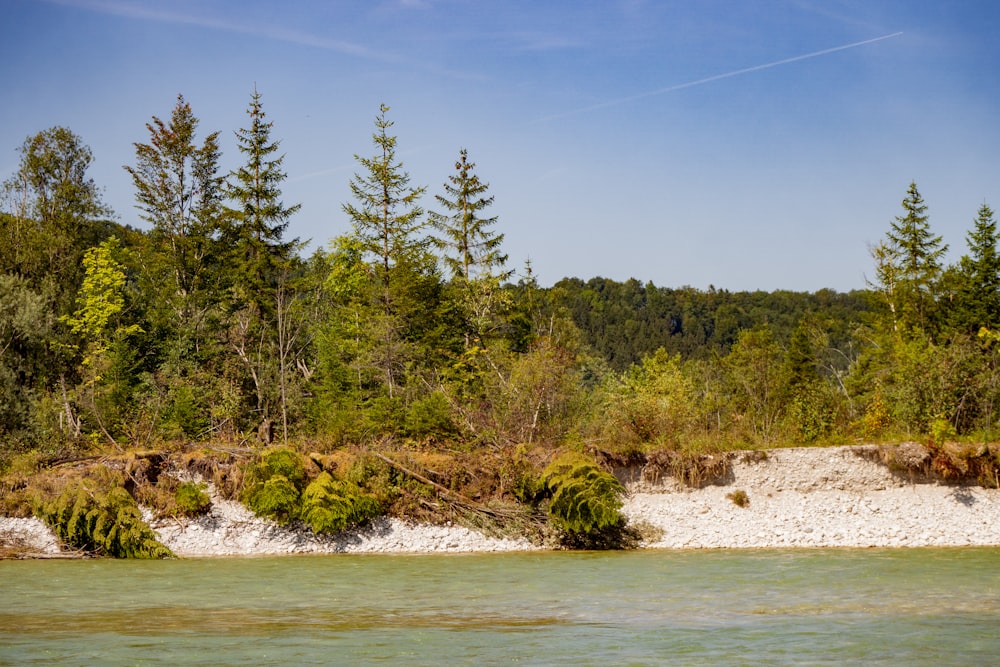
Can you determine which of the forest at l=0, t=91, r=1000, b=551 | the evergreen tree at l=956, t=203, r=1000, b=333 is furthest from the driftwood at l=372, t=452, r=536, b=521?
the evergreen tree at l=956, t=203, r=1000, b=333

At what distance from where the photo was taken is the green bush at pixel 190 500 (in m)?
28.2

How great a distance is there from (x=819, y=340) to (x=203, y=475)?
48485 mm

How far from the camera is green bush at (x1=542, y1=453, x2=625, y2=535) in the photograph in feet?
87.9

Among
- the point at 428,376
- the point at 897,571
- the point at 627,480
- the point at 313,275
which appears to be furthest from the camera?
the point at 313,275

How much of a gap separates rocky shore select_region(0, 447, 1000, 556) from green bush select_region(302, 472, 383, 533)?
2.51 ft

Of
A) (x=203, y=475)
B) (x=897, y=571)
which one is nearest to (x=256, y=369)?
(x=203, y=475)

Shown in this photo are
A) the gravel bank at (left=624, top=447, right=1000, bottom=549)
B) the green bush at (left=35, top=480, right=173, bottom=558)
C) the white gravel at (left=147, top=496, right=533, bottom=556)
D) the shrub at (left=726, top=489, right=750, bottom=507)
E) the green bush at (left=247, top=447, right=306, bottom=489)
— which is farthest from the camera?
the shrub at (left=726, top=489, right=750, bottom=507)

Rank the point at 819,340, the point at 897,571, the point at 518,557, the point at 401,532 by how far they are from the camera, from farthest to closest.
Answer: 1. the point at 819,340
2. the point at 401,532
3. the point at 518,557
4. the point at 897,571

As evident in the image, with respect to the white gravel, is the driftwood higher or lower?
higher

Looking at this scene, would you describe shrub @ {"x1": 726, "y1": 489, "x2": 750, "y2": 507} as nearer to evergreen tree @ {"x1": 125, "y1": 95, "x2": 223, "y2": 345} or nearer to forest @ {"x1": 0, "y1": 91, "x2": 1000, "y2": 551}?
forest @ {"x1": 0, "y1": 91, "x2": 1000, "y2": 551}

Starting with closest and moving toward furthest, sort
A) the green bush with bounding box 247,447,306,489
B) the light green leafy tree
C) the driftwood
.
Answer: the green bush with bounding box 247,447,306,489 < the driftwood < the light green leafy tree

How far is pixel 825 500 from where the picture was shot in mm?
29609

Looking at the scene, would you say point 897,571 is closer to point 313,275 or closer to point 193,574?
point 193,574

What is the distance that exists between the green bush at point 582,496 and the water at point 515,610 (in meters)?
1.42
